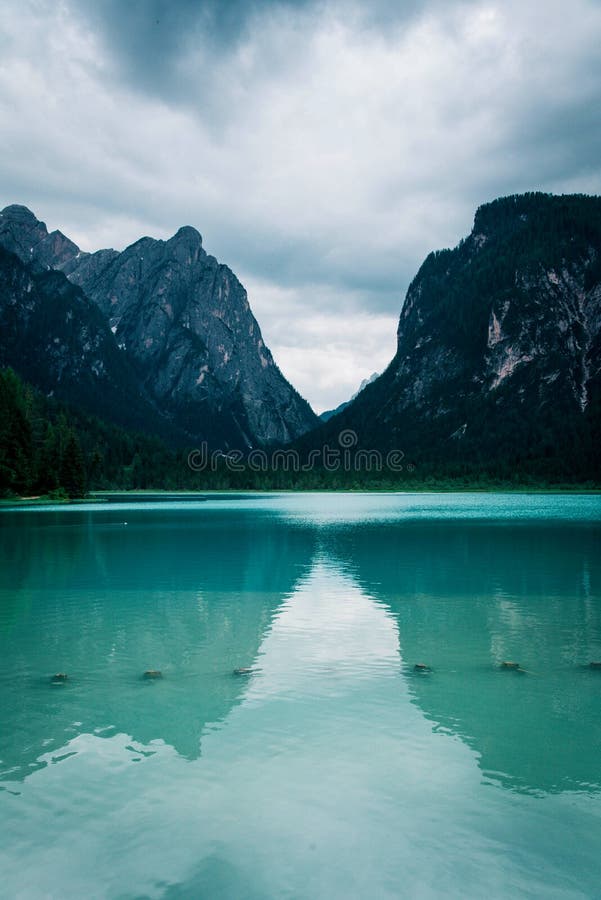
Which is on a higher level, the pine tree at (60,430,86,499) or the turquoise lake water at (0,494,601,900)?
the pine tree at (60,430,86,499)

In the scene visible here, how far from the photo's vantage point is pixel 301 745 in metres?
12.5

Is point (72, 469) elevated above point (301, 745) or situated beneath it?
elevated above

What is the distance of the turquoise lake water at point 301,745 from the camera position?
8461 millimetres


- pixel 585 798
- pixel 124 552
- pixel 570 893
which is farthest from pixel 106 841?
pixel 124 552

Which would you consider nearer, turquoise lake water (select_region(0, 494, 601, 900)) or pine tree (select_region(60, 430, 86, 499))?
turquoise lake water (select_region(0, 494, 601, 900))

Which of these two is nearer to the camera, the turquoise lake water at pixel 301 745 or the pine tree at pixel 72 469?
the turquoise lake water at pixel 301 745

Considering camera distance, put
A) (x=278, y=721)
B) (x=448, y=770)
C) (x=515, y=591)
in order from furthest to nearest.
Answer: (x=515, y=591), (x=278, y=721), (x=448, y=770)

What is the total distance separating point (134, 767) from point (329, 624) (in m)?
12.4

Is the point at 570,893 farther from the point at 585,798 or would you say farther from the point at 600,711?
the point at 600,711

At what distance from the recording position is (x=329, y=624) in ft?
76.3

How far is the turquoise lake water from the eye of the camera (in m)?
8.46

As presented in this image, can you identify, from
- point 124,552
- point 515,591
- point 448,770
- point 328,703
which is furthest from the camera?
point 124,552

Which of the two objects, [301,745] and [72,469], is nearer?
[301,745]

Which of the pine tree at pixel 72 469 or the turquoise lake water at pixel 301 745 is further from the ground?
the pine tree at pixel 72 469
